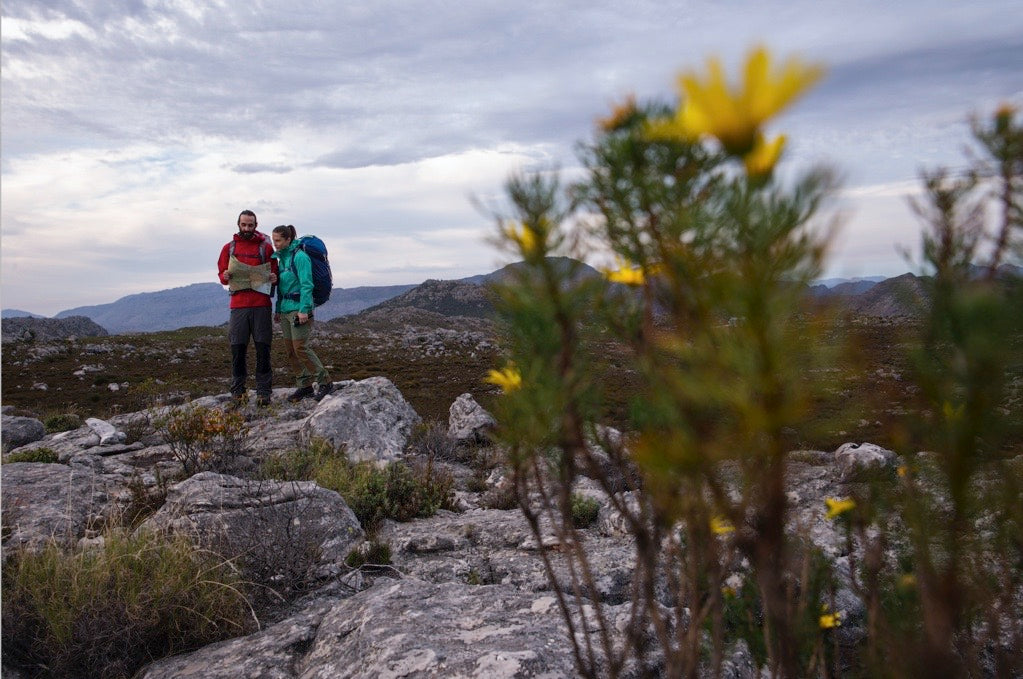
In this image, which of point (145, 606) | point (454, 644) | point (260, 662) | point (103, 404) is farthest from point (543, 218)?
point (103, 404)

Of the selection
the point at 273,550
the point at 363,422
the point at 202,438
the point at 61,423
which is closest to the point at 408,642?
the point at 273,550

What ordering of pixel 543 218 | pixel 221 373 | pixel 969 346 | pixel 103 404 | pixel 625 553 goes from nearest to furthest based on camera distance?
pixel 969 346 < pixel 543 218 < pixel 625 553 < pixel 103 404 < pixel 221 373

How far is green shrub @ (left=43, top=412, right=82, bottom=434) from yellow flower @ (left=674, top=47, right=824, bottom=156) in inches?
510

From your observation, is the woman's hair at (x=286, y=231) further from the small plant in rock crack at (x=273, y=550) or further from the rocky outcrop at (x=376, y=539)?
the small plant in rock crack at (x=273, y=550)

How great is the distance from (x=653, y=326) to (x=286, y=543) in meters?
3.49

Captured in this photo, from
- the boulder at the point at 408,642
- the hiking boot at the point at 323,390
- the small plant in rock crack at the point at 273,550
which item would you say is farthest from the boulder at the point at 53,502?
the hiking boot at the point at 323,390

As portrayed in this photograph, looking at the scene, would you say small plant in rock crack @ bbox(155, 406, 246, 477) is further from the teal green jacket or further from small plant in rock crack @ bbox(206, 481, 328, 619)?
small plant in rock crack @ bbox(206, 481, 328, 619)

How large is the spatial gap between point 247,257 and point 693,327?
837 centimetres

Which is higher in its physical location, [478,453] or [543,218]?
[543,218]

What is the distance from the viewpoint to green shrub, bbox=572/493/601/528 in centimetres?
532

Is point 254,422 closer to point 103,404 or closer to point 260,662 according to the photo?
point 260,662

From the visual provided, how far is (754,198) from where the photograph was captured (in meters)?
0.56

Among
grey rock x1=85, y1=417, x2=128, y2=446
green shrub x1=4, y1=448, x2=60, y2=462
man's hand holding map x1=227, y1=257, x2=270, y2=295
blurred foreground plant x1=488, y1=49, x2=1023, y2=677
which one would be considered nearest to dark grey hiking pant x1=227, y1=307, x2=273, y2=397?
man's hand holding map x1=227, y1=257, x2=270, y2=295

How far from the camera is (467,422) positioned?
10047 millimetres
